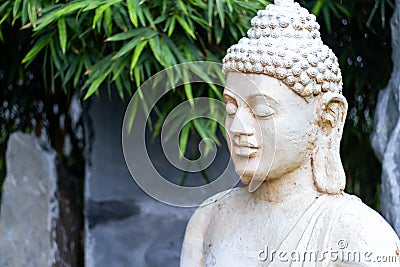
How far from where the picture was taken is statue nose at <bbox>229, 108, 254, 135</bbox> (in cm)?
190

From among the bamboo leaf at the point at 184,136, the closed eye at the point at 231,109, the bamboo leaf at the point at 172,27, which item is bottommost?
the bamboo leaf at the point at 184,136

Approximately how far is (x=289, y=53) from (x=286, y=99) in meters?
0.11

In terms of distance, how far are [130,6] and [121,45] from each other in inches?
12.7

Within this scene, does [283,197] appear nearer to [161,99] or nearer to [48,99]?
[161,99]

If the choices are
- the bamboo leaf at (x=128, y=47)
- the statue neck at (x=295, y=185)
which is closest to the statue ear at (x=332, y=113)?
the statue neck at (x=295, y=185)

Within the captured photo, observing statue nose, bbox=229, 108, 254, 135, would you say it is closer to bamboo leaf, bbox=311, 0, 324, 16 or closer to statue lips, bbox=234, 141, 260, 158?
statue lips, bbox=234, 141, 260, 158

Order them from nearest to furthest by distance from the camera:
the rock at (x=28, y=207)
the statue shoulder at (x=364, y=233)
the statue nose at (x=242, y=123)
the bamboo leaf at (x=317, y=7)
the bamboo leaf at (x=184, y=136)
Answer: the statue shoulder at (x=364, y=233) → the statue nose at (x=242, y=123) → the bamboo leaf at (x=184, y=136) → the bamboo leaf at (x=317, y=7) → the rock at (x=28, y=207)

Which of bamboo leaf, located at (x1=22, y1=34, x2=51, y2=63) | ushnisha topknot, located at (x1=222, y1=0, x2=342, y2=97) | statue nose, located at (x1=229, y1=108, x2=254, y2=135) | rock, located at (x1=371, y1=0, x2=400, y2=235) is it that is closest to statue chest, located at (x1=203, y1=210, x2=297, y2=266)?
statue nose, located at (x1=229, y1=108, x2=254, y2=135)

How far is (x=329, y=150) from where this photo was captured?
1.94 m

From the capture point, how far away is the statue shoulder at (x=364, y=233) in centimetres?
179

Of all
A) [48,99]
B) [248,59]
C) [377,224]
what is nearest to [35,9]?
[48,99]

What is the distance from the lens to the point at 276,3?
1.96 m

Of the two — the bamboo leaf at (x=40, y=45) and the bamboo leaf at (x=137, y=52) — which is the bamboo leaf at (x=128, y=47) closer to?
the bamboo leaf at (x=137, y=52)

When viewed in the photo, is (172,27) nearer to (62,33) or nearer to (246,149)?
(62,33)
